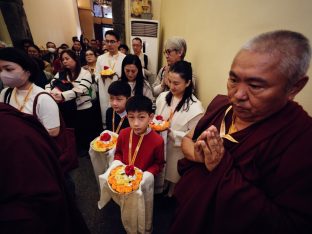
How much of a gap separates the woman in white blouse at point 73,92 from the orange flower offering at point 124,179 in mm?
1711

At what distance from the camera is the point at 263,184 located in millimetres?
786

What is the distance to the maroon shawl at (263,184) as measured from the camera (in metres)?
0.67

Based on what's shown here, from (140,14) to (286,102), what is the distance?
5161 millimetres

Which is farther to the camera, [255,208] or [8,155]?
[8,155]

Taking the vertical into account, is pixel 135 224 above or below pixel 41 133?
below

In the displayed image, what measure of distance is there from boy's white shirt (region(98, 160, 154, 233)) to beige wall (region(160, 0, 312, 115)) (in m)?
1.27

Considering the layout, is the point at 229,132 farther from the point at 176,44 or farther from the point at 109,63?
the point at 109,63

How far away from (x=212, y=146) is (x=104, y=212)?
76.3 inches

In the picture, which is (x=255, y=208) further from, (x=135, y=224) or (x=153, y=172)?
(x=135, y=224)

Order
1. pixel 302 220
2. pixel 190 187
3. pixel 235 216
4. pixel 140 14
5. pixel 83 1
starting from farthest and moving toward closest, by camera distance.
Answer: pixel 83 1
pixel 140 14
pixel 190 187
pixel 235 216
pixel 302 220

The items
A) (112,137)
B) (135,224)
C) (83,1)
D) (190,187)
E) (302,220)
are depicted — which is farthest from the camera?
(83,1)

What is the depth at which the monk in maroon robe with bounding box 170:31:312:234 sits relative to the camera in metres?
0.67

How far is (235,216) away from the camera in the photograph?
0.77m

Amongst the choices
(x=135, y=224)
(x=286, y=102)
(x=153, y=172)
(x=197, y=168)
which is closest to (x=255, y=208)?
(x=197, y=168)
